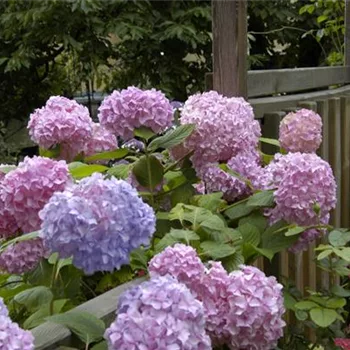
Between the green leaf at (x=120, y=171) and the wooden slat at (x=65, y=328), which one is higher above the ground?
the green leaf at (x=120, y=171)

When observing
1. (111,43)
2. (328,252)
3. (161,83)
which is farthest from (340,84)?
(111,43)

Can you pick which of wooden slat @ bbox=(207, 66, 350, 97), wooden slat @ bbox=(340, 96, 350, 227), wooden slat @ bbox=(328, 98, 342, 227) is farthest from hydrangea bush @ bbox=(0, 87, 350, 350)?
wooden slat @ bbox=(340, 96, 350, 227)

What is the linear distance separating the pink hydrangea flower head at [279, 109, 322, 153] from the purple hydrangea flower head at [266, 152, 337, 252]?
29 centimetres

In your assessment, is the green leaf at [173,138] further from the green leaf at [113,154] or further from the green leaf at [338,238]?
the green leaf at [338,238]

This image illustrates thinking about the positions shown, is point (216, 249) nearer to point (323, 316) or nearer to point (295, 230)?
point (295, 230)

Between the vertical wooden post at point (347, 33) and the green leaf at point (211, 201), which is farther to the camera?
the vertical wooden post at point (347, 33)

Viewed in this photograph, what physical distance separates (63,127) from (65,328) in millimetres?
546

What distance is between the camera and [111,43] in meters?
5.89

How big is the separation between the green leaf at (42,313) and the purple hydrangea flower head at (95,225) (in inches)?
6.8

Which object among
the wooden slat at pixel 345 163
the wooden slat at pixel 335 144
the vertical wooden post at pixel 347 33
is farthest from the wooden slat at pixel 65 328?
the vertical wooden post at pixel 347 33

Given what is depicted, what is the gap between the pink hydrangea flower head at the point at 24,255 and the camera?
1.05 m

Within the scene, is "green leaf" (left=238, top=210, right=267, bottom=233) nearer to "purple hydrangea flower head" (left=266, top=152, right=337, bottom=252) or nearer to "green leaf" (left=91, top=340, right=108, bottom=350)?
"purple hydrangea flower head" (left=266, top=152, right=337, bottom=252)

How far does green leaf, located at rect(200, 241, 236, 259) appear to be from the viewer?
110 centimetres

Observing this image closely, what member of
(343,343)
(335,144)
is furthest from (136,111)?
(335,144)
